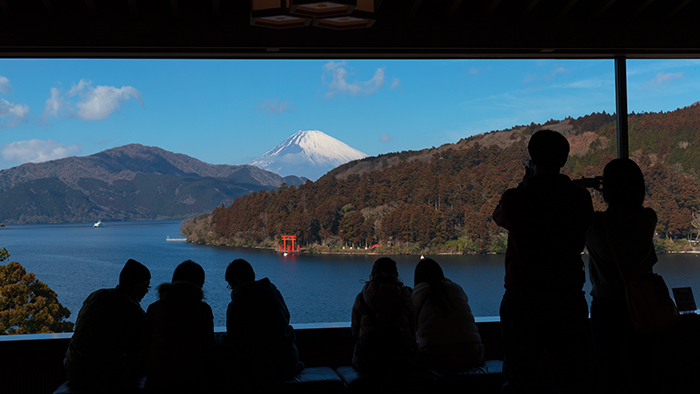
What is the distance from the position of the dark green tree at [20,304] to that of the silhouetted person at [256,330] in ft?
39.6

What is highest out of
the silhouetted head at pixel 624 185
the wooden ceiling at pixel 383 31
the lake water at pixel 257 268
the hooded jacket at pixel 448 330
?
the wooden ceiling at pixel 383 31

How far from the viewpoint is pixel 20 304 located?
1314 centimetres

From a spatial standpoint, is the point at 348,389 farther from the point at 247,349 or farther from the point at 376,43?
the point at 376,43

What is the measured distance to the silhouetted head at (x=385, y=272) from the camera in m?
1.98

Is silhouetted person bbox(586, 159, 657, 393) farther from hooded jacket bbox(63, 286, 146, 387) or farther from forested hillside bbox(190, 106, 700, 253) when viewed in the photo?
forested hillside bbox(190, 106, 700, 253)

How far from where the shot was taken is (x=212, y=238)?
34188 mm

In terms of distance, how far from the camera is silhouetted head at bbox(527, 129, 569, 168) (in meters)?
1.31

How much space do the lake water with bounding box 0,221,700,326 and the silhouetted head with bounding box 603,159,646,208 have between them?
93.7ft

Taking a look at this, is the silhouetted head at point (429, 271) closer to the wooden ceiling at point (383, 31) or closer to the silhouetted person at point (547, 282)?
the silhouetted person at point (547, 282)

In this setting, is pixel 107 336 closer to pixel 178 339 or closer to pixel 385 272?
pixel 178 339

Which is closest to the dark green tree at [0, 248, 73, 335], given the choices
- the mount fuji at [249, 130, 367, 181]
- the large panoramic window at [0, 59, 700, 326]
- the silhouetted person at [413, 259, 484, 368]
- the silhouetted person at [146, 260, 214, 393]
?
the large panoramic window at [0, 59, 700, 326]

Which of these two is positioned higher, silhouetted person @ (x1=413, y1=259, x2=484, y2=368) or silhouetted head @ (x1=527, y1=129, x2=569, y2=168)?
silhouetted head @ (x1=527, y1=129, x2=569, y2=168)

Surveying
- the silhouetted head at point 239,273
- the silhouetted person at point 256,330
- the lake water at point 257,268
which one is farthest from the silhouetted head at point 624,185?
the lake water at point 257,268

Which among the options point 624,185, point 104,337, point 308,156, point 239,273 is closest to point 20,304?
point 104,337
